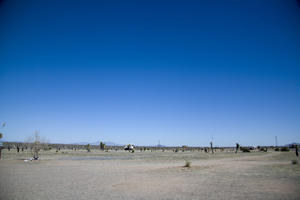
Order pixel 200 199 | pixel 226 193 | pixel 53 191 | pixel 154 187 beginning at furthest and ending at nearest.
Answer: pixel 154 187
pixel 53 191
pixel 226 193
pixel 200 199

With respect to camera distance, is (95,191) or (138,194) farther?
(95,191)

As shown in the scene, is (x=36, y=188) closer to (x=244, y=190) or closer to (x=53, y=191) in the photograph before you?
→ (x=53, y=191)

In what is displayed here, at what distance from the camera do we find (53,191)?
12.5m

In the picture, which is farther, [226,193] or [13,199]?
[226,193]

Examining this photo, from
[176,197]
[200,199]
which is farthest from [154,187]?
[200,199]

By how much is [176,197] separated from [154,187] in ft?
9.21

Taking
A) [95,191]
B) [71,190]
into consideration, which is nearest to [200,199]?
[95,191]

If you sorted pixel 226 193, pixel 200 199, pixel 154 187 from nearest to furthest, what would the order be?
pixel 200 199, pixel 226 193, pixel 154 187

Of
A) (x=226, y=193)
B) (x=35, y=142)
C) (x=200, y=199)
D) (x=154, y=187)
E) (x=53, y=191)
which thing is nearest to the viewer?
(x=200, y=199)

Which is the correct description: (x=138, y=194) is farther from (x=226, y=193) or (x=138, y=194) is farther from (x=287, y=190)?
(x=287, y=190)

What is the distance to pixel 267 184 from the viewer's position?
43.3 ft

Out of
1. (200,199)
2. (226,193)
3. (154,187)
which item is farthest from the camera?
(154,187)

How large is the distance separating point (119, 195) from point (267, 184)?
9.10m

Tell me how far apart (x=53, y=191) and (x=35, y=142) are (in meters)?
29.6
